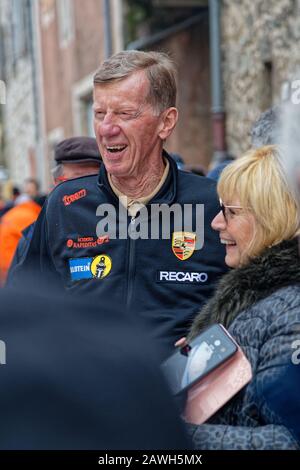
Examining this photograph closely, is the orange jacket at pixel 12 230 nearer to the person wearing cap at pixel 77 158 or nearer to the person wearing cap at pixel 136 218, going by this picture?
the person wearing cap at pixel 77 158

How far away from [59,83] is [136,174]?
49.5ft

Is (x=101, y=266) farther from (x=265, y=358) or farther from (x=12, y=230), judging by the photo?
(x=12, y=230)

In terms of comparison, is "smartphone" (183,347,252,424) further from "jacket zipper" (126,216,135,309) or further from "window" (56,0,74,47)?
"window" (56,0,74,47)

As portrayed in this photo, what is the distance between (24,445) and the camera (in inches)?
36.4

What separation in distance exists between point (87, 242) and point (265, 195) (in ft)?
2.56

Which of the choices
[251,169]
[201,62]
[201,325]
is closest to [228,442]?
[201,325]

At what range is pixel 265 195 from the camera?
2268 mm

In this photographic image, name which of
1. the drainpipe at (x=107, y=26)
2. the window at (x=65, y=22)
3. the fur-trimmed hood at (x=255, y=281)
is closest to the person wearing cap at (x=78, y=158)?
the fur-trimmed hood at (x=255, y=281)

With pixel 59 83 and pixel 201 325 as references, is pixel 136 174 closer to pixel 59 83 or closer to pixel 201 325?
pixel 201 325

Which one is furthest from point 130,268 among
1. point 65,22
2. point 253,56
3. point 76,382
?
point 65,22

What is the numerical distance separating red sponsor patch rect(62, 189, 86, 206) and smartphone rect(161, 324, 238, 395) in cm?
94

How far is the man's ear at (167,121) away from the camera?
2.94 metres

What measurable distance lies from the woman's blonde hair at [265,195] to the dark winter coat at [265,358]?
8cm

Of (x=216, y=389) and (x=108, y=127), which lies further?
(x=108, y=127)
